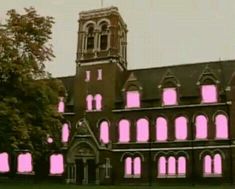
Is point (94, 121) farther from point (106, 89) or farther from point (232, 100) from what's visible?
point (232, 100)

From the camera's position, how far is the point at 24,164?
57750 mm

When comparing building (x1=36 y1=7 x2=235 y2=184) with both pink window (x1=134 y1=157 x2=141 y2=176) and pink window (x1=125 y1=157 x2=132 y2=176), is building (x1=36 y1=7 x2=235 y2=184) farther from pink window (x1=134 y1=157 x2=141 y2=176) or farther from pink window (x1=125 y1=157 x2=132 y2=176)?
pink window (x1=134 y1=157 x2=141 y2=176)

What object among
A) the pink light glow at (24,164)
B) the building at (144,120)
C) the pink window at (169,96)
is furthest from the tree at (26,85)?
the pink light glow at (24,164)

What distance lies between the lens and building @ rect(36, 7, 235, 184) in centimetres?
5088

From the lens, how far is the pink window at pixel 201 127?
5122 cm

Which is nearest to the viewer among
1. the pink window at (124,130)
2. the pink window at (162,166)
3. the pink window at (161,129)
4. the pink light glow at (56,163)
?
the pink window at (162,166)

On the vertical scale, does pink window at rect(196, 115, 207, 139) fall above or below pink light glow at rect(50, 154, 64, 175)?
above

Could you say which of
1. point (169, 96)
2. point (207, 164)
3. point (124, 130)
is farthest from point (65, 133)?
point (207, 164)

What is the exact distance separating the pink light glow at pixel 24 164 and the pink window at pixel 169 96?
16.8 meters

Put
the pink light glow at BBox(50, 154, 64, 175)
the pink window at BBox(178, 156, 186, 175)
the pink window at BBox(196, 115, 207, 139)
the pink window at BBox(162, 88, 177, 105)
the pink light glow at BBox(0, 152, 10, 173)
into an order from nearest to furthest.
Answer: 1. the pink window at BBox(196, 115, 207, 139)
2. the pink window at BBox(178, 156, 186, 175)
3. the pink window at BBox(162, 88, 177, 105)
4. the pink light glow at BBox(50, 154, 64, 175)
5. the pink light glow at BBox(0, 152, 10, 173)

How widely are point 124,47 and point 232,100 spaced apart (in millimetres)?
17239

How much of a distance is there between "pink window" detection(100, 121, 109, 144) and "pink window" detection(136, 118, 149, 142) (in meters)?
3.50

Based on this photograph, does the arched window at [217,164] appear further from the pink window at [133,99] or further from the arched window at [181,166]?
the pink window at [133,99]

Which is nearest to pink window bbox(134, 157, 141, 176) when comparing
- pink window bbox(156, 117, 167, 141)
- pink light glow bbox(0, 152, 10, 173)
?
pink window bbox(156, 117, 167, 141)
